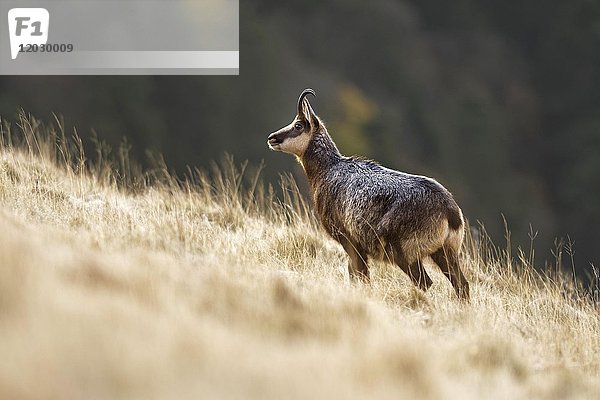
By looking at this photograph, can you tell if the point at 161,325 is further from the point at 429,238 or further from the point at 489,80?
the point at 489,80

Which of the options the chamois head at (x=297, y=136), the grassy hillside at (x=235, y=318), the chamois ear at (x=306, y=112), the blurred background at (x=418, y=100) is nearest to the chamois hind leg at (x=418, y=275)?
the grassy hillside at (x=235, y=318)

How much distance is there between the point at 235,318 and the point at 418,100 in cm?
6010

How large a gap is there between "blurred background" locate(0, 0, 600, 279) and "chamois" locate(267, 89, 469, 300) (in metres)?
33.8

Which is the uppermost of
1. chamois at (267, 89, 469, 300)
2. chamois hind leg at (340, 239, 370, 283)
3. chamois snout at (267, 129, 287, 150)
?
chamois snout at (267, 129, 287, 150)

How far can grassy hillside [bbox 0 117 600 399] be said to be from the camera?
4277 mm

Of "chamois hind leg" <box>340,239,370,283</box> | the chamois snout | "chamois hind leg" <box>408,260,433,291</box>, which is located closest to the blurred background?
the chamois snout

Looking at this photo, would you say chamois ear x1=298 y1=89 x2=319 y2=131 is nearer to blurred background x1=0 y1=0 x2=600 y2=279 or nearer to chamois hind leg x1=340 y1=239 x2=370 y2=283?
chamois hind leg x1=340 y1=239 x2=370 y2=283

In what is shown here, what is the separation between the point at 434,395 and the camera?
4895 mm

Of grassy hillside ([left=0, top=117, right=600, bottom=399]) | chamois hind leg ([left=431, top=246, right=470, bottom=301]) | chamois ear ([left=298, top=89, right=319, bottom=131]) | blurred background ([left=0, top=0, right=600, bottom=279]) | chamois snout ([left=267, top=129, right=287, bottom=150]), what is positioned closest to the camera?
grassy hillside ([left=0, top=117, right=600, bottom=399])

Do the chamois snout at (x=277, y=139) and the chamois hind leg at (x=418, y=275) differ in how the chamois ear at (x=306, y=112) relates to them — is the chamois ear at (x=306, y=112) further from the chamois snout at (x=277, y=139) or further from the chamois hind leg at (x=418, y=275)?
the chamois hind leg at (x=418, y=275)

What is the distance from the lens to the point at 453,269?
25.1 ft

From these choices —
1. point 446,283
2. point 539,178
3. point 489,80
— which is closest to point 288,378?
point 446,283

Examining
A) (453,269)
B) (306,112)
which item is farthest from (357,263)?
(306,112)

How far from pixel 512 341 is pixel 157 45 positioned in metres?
41.5
